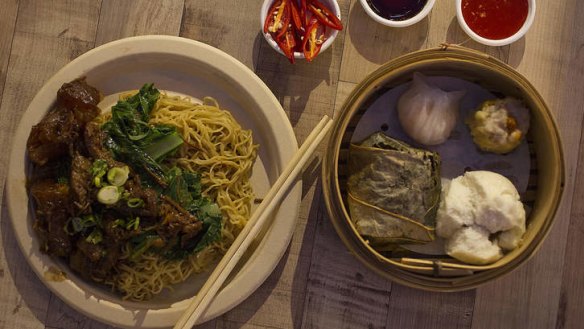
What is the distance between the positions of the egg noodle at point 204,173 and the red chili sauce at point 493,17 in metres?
1.64

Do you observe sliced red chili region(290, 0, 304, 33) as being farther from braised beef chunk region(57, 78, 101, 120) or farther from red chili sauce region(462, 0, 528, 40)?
braised beef chunk region(57, 78, 101, 120)

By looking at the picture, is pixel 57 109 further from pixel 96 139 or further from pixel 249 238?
pixel 249 238

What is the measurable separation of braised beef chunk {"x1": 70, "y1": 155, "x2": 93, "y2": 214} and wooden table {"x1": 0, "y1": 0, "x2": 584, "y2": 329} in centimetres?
82

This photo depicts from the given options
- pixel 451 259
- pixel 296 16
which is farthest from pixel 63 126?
pixel 451 259

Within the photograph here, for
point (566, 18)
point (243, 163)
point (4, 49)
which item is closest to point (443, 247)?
point (243, 163)

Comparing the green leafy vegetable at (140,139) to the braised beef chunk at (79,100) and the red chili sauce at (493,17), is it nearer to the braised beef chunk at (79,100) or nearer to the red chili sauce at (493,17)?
the braised beef chunk at (79,100)

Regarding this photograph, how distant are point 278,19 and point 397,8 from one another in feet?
2.56

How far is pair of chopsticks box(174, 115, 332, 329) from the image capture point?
147 inches

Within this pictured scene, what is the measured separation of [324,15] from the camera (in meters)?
3.96

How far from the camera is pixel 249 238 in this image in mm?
3771

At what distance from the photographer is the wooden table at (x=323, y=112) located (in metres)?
4.14

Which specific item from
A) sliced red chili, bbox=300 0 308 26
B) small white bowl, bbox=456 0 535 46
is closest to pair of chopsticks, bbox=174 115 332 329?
sliced red chili, bbox=300 0 308 26

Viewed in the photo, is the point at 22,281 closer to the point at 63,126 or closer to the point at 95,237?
the point at 95,237

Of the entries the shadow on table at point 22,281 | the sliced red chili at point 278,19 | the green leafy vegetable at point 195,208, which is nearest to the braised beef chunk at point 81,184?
the green leafy vegetable at point 195,208
